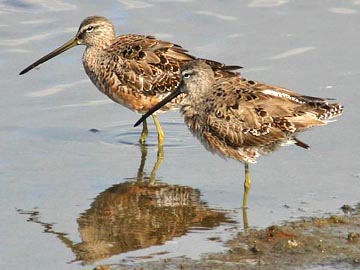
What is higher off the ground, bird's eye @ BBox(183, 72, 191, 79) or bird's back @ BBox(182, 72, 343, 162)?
bird's eye @ BBox(183, 72, 191, 79)

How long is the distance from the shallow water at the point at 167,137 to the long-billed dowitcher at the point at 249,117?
377 mm

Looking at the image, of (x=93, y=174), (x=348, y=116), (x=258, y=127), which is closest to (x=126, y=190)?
(x=93, y=174)

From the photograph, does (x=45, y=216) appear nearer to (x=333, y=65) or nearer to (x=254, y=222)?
(x=254, y=222)

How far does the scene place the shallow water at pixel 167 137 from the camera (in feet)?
25.3

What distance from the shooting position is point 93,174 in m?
8.85

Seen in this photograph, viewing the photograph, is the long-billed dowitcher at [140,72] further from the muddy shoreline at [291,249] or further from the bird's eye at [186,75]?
the muddy shoreline at [291,249]

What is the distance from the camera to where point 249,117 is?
327 inches

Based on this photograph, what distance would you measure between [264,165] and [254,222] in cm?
135

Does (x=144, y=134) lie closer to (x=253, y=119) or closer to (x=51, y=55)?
(x=51, y=55)

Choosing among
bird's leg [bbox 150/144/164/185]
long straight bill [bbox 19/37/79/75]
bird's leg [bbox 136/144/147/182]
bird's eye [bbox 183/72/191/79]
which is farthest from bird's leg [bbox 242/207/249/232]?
long straight bill [bbox 19/37/79/75]

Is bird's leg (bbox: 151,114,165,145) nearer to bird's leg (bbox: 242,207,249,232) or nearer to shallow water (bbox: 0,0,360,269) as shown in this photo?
shallow water (bbox: 0,0,360,269)

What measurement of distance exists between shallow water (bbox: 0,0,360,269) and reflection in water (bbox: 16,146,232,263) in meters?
0.02

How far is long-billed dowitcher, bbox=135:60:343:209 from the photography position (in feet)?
27.2

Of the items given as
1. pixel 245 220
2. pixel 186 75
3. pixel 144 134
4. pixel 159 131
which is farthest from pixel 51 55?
pixel 245 220
